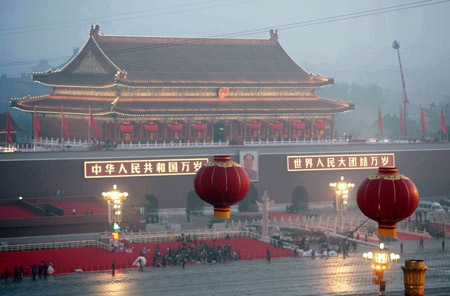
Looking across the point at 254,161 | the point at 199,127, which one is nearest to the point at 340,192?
the point at 254,161

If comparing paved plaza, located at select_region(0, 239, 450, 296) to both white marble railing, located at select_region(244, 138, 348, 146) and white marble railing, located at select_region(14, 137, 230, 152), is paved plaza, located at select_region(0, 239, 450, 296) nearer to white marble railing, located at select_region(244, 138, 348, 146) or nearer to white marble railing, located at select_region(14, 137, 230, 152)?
white marble railing, located at select_region(14, 137, 230, 152)

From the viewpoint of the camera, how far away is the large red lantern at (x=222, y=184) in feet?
73.4

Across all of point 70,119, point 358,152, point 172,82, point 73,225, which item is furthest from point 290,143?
point 73,225

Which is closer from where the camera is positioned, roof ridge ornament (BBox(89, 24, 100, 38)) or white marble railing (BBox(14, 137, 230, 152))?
white marble railing (BBox(14, 137, 230, 152))

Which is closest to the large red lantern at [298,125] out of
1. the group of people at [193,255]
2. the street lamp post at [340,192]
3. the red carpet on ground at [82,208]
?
the street lamp post at [340,192]

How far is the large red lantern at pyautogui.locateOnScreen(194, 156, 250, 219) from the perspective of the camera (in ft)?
73.4

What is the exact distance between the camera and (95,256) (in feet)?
151

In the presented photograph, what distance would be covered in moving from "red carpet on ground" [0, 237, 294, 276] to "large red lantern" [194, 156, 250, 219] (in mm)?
21713

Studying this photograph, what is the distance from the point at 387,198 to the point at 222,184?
12.4 ft

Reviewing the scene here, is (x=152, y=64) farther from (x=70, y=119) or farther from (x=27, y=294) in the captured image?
(x=27, y=294)

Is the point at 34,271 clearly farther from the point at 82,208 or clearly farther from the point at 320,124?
the point at 320,124

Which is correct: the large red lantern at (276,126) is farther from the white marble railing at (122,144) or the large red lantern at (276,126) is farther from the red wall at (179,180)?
the white marble railing at (122,144)

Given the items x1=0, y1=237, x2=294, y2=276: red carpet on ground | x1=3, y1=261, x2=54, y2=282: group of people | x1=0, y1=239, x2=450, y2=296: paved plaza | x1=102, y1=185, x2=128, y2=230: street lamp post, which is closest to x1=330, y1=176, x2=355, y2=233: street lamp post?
x1=0, y1=237, x2=294, y2=276: red carpet on ground

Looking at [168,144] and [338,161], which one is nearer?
[168,144]
